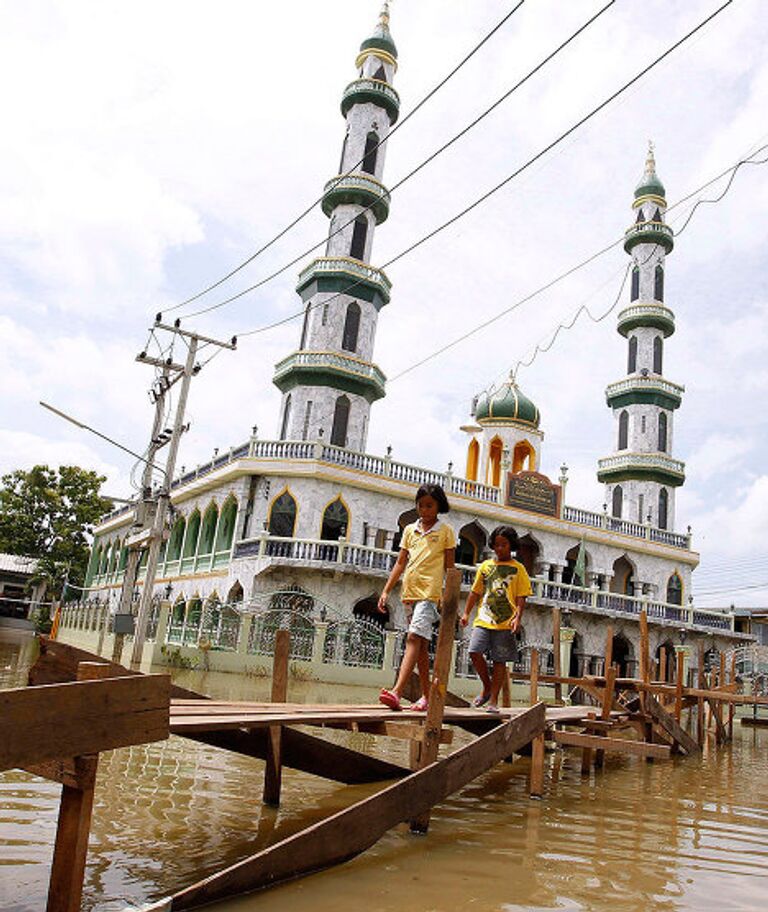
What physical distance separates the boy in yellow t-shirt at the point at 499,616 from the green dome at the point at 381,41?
95.6 feet

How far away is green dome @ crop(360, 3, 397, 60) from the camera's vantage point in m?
31.2

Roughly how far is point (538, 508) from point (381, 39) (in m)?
19.3

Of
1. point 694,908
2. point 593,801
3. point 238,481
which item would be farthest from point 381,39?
point 694,908

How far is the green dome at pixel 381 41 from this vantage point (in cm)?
3120

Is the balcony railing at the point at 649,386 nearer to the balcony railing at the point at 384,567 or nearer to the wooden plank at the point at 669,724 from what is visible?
the balcony railing at the point at 384,567

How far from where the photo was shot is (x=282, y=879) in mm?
3641

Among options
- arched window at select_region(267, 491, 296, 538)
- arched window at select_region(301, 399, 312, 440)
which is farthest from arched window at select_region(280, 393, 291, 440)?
arched window at select_region(267, 491, 296, 538)

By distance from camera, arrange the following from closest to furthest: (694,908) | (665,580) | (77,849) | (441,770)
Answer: (77,849) < (694,908) < (441,770) < (665,580)

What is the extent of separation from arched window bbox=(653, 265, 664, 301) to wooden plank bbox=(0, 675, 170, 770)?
34.9 m

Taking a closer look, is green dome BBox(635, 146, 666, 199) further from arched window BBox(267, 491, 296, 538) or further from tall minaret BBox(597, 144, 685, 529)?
arched window BBox(267, 491, 296, 538)

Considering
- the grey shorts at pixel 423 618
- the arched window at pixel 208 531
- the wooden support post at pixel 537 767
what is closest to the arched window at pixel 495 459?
the arched window at pixel 208 531

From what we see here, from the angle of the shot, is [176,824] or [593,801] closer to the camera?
[176,824]

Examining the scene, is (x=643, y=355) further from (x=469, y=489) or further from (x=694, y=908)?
(x=694, y=908)

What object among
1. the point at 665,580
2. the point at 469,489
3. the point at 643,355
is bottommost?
the point at 665,580
